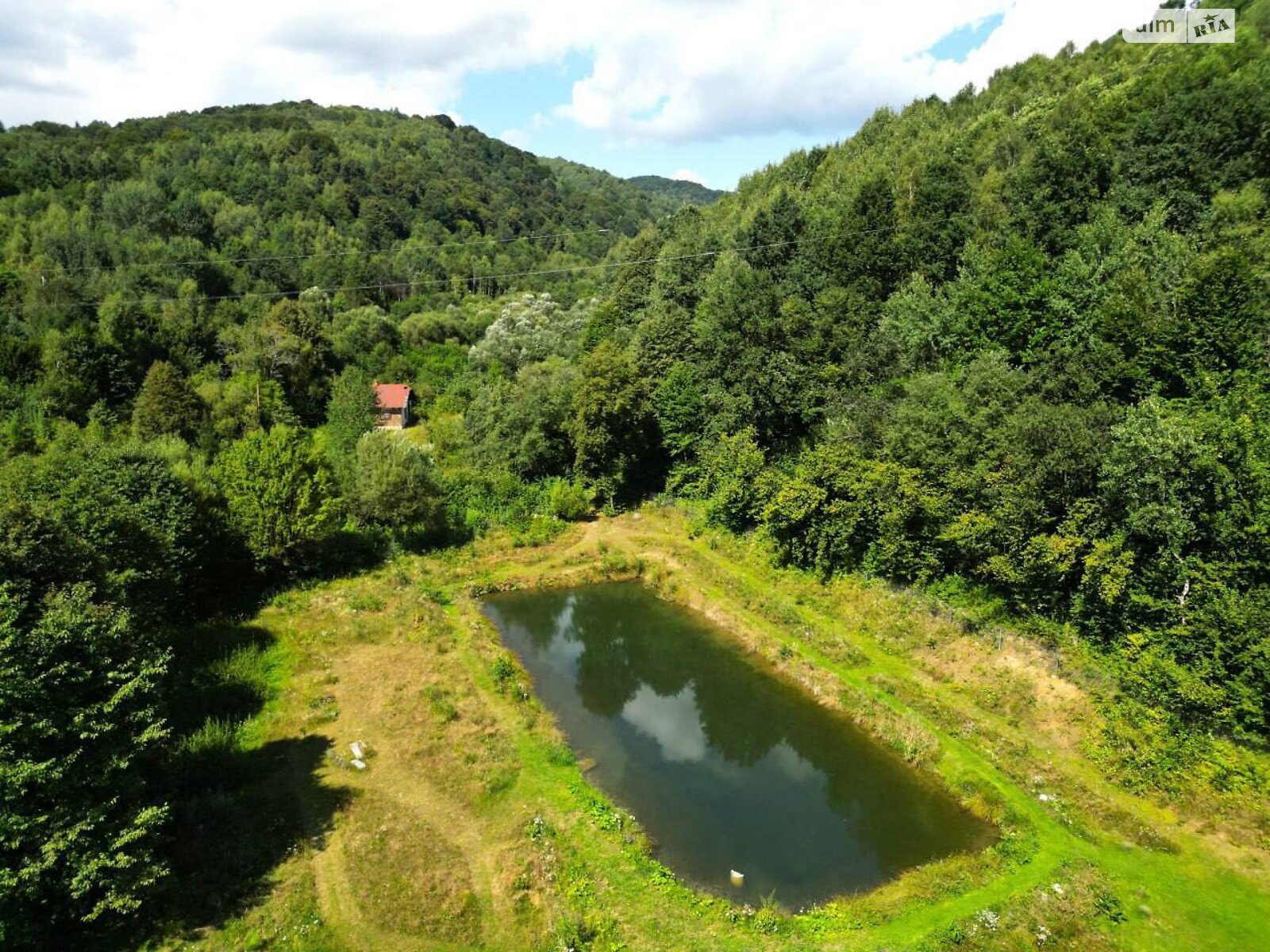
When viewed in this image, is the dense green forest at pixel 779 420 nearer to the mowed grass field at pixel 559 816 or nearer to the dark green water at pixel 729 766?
the mowed grass field at pixel 559 816

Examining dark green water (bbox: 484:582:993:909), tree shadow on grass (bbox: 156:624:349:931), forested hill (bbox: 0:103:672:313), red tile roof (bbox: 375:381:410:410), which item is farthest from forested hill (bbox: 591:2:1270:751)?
forested hill (bbox: 0:103:672:313)

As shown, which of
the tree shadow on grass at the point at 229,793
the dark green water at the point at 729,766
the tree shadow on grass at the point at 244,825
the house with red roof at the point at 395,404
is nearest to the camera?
the tree shadow on grass at the point at 244,825

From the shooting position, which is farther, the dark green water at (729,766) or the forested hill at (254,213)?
the forested hill at (254,213)

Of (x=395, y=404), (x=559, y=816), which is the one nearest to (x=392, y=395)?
(x=395, y=404)

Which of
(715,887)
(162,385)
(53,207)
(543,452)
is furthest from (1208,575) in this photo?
(53,207)

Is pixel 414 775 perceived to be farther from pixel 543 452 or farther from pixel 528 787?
pixel 543 452

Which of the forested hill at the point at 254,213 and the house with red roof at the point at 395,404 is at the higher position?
the forested hill at the point at 254,213

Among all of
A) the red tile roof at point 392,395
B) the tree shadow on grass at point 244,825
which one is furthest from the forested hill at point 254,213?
the tree shadow on grass at point 244,825

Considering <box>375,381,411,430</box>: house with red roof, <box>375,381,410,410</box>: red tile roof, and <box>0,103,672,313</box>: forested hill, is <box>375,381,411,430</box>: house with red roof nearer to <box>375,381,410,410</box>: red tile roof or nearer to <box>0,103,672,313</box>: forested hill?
<box>375,381,410,410</box>: red tile roof

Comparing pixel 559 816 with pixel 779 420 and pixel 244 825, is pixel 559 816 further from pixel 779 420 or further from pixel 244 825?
pixel 779 420
